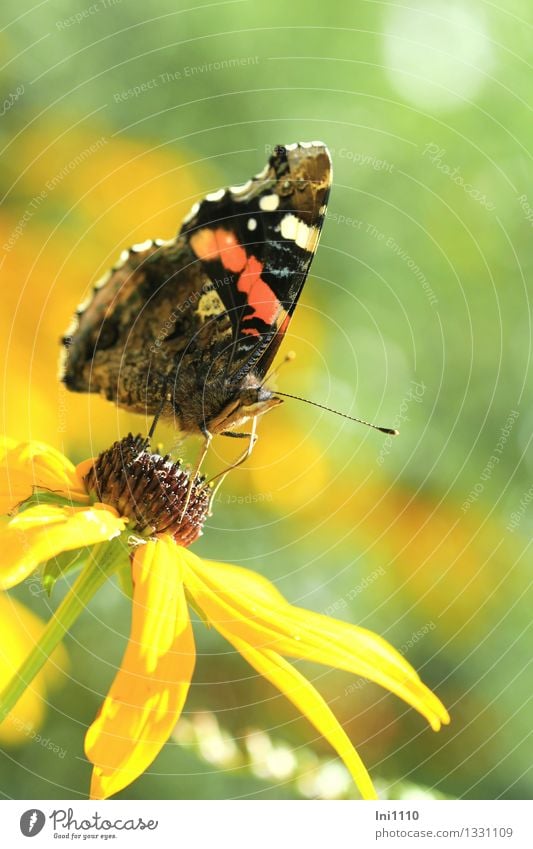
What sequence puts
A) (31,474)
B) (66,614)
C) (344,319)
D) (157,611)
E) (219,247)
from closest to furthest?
(66,614) < (157,611) < (31,474) < (219,247) < (344,319)

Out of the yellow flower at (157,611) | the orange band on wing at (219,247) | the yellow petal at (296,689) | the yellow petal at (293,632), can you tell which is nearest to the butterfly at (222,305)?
the orange band on wing at (219,247)

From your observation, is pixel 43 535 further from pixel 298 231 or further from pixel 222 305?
pixel 298 231

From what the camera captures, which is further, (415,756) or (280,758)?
(415,756)

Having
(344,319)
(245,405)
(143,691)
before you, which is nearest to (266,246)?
(245,405)

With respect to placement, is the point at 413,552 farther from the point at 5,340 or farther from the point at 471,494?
the point at 5,340

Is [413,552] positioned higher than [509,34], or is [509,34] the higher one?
[509,34]

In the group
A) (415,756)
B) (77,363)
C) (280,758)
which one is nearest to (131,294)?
(77,363)
